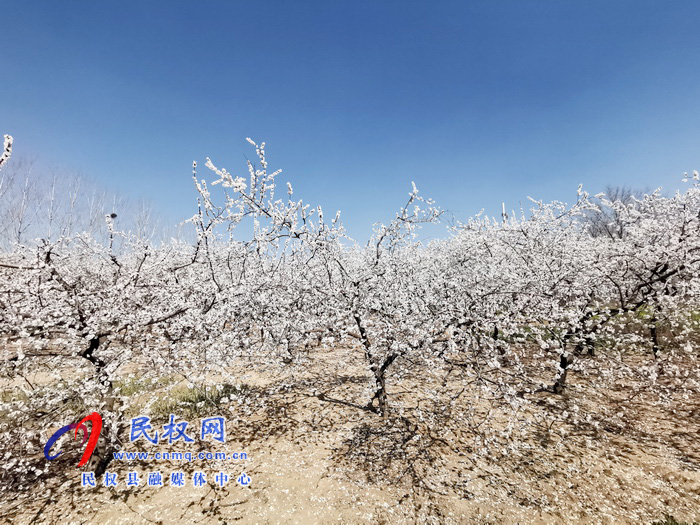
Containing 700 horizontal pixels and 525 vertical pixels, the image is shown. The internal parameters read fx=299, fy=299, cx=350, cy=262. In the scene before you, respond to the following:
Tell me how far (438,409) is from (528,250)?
574 cm

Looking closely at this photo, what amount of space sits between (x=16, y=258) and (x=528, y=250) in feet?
44.1

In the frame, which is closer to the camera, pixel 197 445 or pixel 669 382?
pixel 197 445

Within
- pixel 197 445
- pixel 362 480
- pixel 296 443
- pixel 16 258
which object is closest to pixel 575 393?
pixel 362 480

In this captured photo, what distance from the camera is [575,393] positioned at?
7.60m

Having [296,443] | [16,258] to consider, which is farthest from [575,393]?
[16,258]

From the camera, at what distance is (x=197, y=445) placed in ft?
19.3

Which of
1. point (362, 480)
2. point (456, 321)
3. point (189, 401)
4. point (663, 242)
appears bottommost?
point (362, 480)

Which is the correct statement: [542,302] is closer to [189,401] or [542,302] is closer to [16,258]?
[189,401]

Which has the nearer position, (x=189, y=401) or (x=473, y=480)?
(x=473, y=480)


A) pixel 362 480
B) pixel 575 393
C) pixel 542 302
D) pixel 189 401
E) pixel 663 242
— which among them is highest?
pixel 663 242

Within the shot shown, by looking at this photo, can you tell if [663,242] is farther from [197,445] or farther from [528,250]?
[197,445]

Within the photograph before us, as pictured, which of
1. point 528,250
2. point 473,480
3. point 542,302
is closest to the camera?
point 473,480

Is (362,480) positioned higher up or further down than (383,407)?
further down

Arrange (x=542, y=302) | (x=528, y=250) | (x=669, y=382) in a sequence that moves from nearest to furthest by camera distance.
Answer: (x=542, y=302) < (x=669, y=382) < (x=528, y=250)
